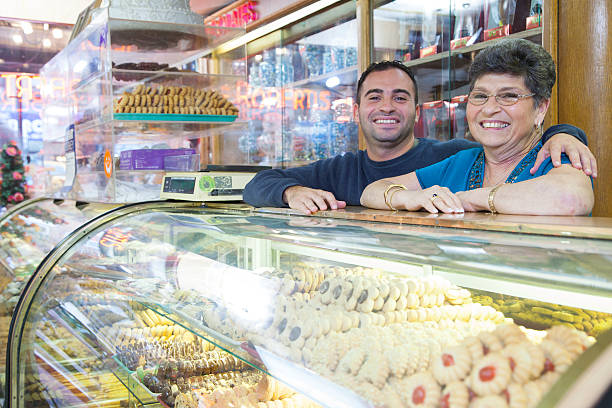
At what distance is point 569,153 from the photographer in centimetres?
149

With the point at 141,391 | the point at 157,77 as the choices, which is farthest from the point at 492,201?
the point at 157,77

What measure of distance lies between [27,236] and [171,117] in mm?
1441

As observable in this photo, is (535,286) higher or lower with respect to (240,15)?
lower

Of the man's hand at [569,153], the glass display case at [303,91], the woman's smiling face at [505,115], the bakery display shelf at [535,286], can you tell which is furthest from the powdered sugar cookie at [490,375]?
the glass display case at [303,91]

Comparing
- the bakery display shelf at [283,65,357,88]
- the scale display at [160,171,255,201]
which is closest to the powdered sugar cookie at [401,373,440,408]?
the scale display at [160,171,255,201]

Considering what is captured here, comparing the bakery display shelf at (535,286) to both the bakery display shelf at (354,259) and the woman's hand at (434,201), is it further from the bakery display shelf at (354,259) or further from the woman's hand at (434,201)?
the woman's hand at (434,201)

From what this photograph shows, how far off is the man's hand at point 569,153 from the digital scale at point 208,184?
1.10 meters

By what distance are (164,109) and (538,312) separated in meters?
2.31

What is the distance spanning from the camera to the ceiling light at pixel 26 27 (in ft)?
21.9

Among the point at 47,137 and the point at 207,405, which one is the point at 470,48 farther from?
the point at 47,137

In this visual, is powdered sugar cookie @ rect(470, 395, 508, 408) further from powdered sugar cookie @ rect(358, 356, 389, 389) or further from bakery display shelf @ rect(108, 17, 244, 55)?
bakery display shelf @ rect(108, 17, 244, 55)

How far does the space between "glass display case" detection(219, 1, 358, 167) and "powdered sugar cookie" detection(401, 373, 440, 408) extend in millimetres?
3073

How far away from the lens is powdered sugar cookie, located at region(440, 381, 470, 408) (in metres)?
0.81

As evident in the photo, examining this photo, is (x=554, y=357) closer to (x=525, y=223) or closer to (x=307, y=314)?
(x=525, y=223)
